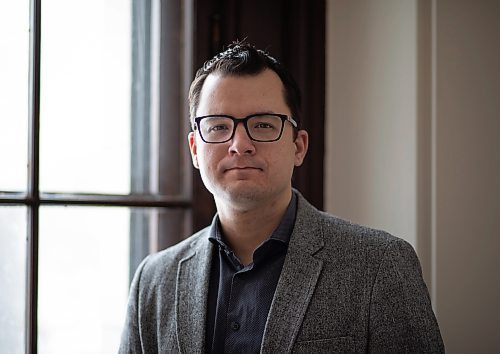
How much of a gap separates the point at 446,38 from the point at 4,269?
1.16 meters

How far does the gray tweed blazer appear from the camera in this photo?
1365 mm

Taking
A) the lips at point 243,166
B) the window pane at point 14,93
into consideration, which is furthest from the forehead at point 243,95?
the window pane at point 14,93

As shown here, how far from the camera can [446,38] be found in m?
1.66

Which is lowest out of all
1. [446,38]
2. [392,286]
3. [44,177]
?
[392,286]

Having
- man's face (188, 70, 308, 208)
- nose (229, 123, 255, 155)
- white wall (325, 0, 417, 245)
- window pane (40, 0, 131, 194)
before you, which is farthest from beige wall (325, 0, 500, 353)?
window pane (40, 0, 131, 194)

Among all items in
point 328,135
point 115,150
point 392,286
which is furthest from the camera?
point 328,135

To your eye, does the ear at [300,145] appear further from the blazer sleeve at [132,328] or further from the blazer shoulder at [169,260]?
the blazer sleeve at [132,328]

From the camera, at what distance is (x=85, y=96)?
172 centimetres

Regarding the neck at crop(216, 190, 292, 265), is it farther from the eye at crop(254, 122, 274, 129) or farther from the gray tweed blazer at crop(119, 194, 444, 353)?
the eye at crop(254, 122, 274, 129)

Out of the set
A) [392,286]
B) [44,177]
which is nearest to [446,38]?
[392,286]

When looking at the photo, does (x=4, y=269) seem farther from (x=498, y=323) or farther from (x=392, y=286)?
(x=498, y=323)

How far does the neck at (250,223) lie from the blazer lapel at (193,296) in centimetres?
7

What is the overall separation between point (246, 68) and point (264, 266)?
43 centimetres

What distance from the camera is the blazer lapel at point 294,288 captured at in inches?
54.3
